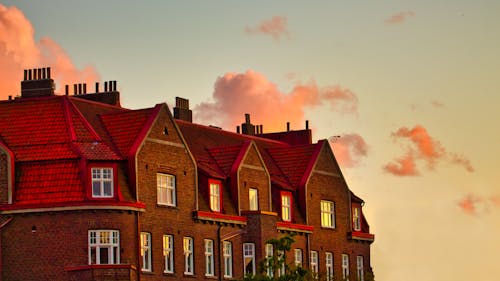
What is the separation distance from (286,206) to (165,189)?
47.2 feet

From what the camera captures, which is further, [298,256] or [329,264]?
[329,264]

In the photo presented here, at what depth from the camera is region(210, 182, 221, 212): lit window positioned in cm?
9900

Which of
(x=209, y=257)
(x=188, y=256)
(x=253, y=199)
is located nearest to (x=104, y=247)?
(x=188, y=256)

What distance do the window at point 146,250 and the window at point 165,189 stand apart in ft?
7.20

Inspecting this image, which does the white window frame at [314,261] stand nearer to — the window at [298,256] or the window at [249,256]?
the window at [298,256]

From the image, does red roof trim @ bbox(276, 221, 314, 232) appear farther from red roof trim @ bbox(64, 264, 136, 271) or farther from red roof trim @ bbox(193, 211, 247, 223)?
red roof trim @ bbox(64, 264, 136, 271)

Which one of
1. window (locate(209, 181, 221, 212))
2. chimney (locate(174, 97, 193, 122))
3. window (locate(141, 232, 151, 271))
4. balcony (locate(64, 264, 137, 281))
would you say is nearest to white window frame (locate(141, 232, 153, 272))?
window (locate(141, 232, 151, 271))

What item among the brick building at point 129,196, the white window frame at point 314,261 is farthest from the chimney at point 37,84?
the white window frame at point 314,261

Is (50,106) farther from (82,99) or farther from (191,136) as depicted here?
(191,136)

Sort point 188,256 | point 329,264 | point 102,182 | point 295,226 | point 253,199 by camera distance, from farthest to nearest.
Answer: point 329,264
point 295,226
point 253,199
point 188,256
point 102,182

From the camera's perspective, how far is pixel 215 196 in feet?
326

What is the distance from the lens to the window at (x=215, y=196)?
99.0 metres

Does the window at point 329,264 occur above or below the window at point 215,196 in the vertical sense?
below

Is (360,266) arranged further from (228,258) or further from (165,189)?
(165,189)
